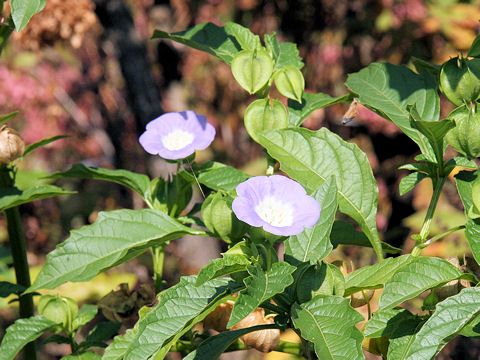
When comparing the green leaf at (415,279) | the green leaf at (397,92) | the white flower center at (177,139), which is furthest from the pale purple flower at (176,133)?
the green leaf at (415,279)

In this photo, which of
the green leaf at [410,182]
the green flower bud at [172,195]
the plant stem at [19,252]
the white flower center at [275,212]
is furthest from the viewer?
the plant stem at [19,252]

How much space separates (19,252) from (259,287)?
57cm

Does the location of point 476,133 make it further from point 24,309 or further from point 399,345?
point 24,309

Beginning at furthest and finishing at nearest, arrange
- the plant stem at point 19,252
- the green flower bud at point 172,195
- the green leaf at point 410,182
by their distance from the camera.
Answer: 1. the plant stem at point 19,252
2. the green flower bud at point 172,195
3. the green leaf at point 410,182

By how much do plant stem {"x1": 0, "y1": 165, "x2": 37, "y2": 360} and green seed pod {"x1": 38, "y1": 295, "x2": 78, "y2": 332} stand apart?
76mm

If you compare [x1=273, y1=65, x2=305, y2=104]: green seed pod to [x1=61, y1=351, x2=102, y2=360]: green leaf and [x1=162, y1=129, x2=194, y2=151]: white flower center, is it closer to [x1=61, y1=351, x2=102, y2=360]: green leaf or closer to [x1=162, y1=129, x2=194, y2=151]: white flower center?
[x1=162, y1=129, x2=194, y2=151]: white flower center

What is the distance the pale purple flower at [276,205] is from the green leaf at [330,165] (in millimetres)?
65

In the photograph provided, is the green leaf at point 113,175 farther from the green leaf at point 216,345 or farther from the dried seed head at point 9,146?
the green leaf at point 216,345

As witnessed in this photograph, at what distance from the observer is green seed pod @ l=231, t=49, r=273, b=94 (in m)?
0.73

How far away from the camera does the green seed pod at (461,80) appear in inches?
Result: 27.3

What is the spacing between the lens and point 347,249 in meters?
3.39

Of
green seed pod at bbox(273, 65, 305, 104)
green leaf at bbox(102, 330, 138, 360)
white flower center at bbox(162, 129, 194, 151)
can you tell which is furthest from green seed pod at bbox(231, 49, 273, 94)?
green leaf at bbox(102, 330, 138, 360)

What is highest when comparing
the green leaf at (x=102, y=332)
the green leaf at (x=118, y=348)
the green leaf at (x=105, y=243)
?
the green leaf at (x=105, y=243)

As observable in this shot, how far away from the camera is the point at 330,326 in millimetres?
599
